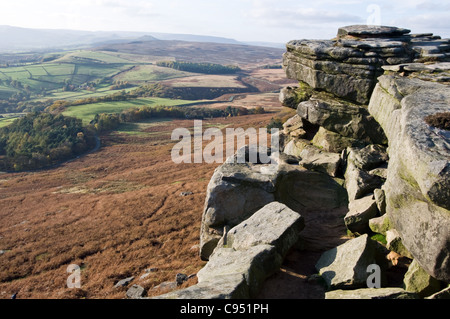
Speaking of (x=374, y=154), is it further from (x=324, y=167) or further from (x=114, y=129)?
(x=114, y=129)

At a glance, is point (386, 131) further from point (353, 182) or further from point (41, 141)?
point (41, 141)

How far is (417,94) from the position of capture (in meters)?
15.6

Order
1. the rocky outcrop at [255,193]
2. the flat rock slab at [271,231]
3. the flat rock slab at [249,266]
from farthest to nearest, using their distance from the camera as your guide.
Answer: the rocky outcrop at [255,193] → the flat rock slab at [271,231] → the flat rock slab at [249,266]

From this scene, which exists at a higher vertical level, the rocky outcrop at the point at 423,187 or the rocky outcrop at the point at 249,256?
the rocky outcrop at the point at 423,187

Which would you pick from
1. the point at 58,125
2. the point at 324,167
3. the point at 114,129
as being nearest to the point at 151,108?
the point at 114,129

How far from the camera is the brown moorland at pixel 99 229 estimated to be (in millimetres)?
23234

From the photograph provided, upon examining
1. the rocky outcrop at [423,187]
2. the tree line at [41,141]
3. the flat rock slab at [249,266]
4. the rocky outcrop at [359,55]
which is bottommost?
the tree line at [41,141]

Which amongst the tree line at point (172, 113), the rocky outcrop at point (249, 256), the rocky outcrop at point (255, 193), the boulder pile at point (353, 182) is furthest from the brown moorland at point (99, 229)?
the tree line at point (172, 113)

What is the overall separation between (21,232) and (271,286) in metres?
35.2

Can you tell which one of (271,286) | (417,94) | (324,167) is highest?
(417,94)

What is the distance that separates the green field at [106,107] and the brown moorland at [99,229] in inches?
2412

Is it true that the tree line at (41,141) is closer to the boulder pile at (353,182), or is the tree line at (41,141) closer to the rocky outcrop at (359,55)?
the boulder pile at (353,182)

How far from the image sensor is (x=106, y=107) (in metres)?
136
